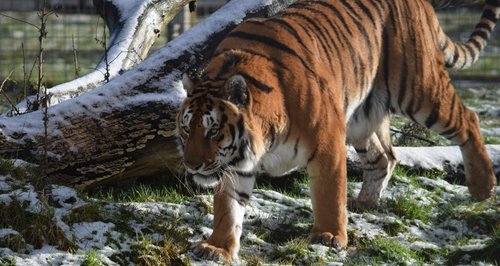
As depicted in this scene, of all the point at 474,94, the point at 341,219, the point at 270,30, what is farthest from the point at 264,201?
the point at 474,94

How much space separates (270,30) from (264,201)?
1.00 meters

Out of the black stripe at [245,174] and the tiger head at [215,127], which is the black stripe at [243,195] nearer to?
the black stripe at [245,174]

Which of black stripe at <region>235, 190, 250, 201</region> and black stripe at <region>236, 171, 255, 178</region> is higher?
black stripe at <region>236, 171, 255, 178</region>

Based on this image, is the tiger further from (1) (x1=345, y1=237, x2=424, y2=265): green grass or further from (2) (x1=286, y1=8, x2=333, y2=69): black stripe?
(1) (x1=345, y1=237, x2=424, y2=265): green grass

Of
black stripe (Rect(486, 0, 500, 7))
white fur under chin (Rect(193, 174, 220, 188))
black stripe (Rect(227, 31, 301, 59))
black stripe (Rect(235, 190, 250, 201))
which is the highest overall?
black stripe (Rect(227, 31, 301, 59))

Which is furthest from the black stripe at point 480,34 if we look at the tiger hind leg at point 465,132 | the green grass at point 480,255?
the green grass at point 480,255

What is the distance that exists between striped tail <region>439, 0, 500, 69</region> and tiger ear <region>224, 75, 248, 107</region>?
1.97 m

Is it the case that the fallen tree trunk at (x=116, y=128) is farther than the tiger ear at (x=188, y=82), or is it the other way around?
the fallen tree trunk at (x=116, y=128)

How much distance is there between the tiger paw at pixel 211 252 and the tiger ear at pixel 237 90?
0.68m

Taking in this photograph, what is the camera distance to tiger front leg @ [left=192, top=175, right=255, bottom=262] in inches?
170

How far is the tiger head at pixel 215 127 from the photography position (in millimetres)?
4152

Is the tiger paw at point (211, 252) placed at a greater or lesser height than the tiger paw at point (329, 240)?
greater

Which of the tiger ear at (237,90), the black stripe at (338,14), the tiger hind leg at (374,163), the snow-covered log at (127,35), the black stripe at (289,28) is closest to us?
the tiger ear at (237,90)

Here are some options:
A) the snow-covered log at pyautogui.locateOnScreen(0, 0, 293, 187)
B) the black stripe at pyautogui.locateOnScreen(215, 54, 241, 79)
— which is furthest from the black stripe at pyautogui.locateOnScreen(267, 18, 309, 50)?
the snow-covered log at pyautogui.locateOnScreen(0, 0, 293, 187)
